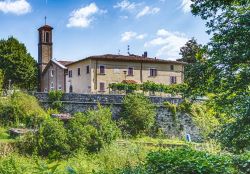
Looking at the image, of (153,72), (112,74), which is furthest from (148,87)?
(153,72)

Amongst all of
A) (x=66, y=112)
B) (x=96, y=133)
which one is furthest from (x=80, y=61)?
(x=96, y=133)

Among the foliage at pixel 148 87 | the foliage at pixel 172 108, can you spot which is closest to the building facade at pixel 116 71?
the foliage at pixel 148 87

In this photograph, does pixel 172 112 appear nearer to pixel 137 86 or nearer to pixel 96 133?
pixel 137 86

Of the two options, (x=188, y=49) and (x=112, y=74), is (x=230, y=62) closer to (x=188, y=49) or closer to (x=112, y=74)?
(x=112, y=74)

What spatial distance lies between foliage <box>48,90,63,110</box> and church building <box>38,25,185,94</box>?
9.01 metres

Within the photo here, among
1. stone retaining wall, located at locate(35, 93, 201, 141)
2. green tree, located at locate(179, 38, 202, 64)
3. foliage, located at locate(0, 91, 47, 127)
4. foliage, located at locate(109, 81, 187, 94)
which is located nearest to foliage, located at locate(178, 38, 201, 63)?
green tree, located at locate(179, 38, 202, 64)

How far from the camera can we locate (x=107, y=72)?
135 feet

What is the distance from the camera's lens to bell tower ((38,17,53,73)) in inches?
1987

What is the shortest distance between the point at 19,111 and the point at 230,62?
21.1 m

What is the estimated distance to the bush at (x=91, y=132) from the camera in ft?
76.7

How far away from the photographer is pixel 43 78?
5094cm

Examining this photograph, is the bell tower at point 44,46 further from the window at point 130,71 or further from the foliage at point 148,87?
the foliage at point 148,87

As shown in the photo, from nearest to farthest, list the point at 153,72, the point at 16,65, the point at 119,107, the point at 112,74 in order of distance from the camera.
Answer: the point at 119,107 → the point at 112,74 → the point at 153,72 → the point at 16,65

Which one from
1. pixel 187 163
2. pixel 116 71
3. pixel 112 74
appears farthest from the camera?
pixel 116 71
